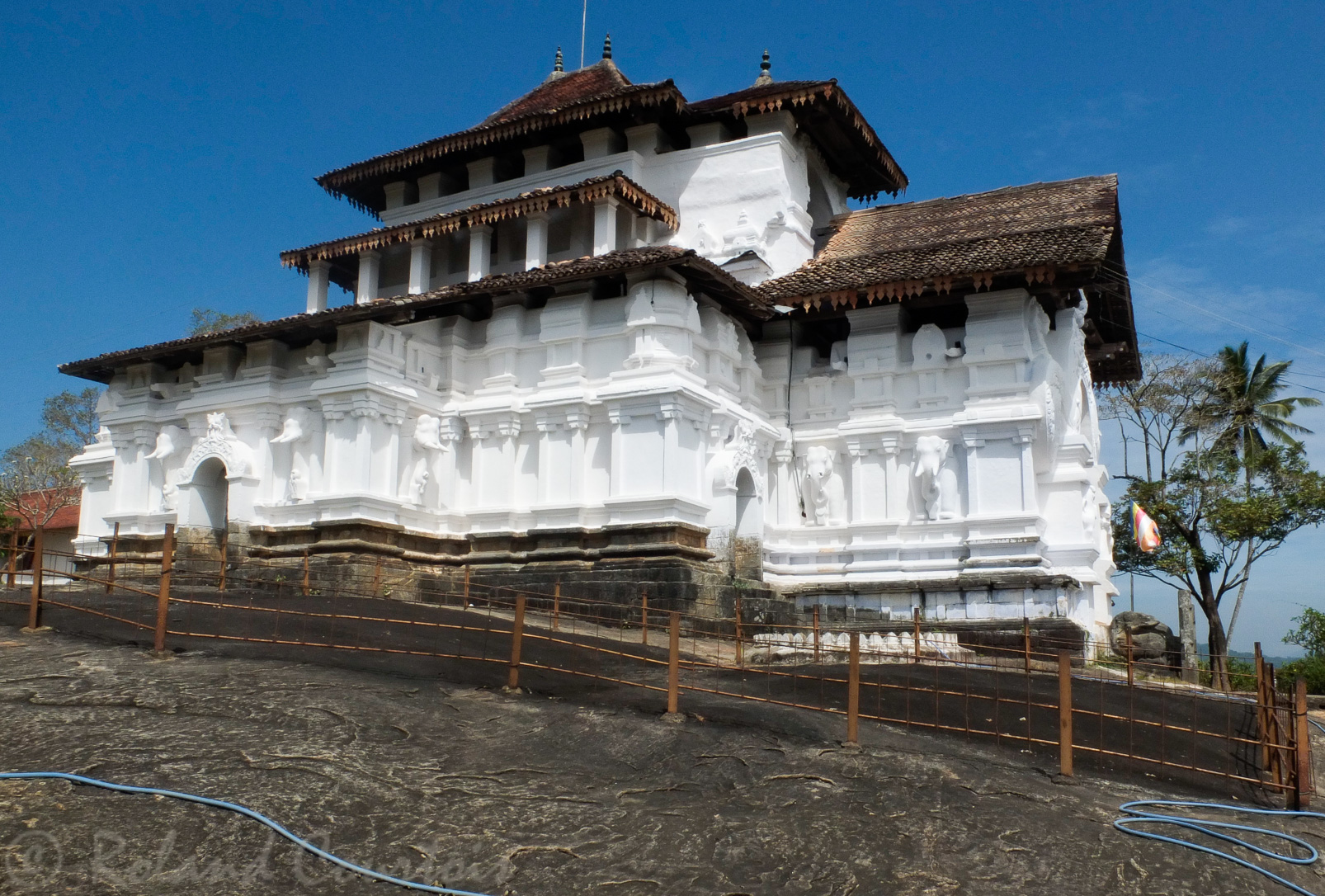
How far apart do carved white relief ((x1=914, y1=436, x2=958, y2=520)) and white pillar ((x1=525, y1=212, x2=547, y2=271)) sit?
7.48 metres

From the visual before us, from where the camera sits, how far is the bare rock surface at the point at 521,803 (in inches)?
255

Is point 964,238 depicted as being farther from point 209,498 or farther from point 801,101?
point 209,498

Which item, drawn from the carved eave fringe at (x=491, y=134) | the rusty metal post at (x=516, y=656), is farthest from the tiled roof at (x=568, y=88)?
the rusty metal post at (x=516, y=656)

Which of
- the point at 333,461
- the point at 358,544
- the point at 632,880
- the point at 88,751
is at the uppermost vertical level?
the point at 333,461

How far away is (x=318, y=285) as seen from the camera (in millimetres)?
24219

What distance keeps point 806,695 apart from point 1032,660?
670 centimetres

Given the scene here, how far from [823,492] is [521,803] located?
13885 millimetres

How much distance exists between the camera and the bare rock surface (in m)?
6.48

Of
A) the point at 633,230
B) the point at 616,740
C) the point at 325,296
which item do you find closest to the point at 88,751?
the point at 616,740

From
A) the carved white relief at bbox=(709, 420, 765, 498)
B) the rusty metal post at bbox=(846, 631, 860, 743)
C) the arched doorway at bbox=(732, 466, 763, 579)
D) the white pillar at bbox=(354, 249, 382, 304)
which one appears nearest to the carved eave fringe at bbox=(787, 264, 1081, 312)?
the carved white relief at bbox=(709, 420, 765, 498)

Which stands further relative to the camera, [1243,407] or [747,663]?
[1243,407]

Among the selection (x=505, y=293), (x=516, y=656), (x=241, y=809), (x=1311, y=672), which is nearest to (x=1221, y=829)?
(x=516, y=656)

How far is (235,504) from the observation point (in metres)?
20.1

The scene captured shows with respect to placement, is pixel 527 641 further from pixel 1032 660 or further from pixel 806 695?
pixel 1032 660
